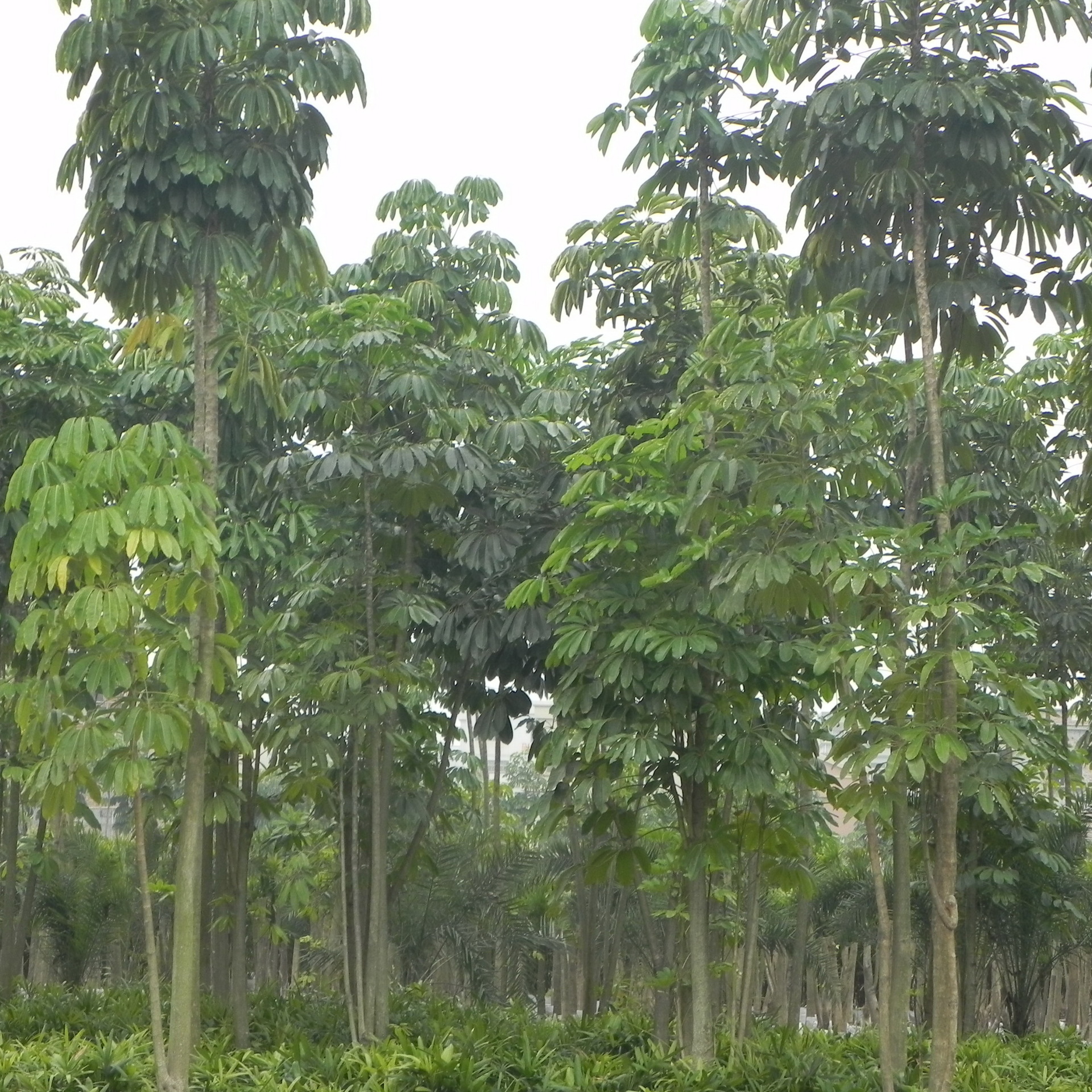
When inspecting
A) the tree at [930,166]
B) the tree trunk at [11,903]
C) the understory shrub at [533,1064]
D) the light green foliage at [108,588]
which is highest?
the tree at [930,166]

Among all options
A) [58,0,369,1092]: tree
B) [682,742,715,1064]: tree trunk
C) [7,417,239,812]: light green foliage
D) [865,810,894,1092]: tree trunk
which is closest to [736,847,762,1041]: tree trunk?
[682,742,715,1064]: tree trunk

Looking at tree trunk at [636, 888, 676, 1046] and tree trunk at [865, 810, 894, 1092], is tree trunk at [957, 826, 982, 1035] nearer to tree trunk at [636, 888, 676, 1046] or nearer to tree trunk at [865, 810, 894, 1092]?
tree trunk at [636, 888, 676, 1046]

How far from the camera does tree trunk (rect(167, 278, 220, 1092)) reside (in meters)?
7.24

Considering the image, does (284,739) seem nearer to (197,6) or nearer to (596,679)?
(596,679)

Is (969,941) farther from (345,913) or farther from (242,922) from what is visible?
(242,922)

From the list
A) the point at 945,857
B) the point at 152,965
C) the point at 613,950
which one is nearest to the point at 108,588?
the point at 152,965

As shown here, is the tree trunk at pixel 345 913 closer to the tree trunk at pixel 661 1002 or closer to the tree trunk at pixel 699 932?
the tree trunk at pixel 661 1002

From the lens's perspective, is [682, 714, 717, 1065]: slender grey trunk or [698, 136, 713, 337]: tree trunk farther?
[698, 136, 713, 337]: tree trunk

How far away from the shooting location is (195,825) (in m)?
7.39

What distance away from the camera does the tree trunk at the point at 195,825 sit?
7242mm

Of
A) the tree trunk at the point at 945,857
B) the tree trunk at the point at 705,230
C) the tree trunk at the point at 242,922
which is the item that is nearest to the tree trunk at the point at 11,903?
the tree trunk at the point at 242,922

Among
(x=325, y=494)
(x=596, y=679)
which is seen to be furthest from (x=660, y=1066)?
(x=325, y=494)

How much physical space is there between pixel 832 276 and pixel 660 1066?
4.89 meters

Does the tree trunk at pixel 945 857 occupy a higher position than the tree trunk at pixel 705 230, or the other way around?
the tree trunk at pixel 705 230
